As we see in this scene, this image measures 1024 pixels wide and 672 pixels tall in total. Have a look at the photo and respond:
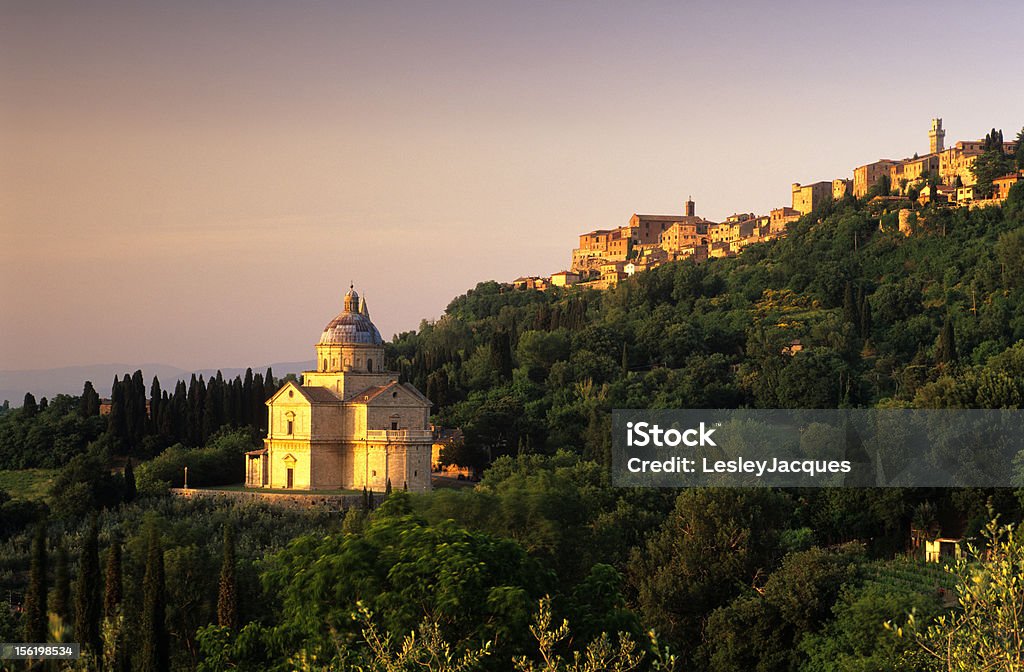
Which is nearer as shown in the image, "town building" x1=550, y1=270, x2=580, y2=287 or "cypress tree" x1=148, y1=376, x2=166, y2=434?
"cypress tree" x1=148, y1=376, x2=166, y2=434

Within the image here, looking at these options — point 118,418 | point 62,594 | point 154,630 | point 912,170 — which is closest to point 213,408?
point 118,418

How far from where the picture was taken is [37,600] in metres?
26.8

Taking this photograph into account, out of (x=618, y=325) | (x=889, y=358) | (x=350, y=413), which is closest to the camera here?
(x=350, y=413)

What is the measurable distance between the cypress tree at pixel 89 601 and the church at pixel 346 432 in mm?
17917

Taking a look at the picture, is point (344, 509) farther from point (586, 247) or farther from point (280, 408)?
point (586, 247)

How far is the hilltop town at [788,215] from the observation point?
83.2 m

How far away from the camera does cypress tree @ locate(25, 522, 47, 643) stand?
26016 mm

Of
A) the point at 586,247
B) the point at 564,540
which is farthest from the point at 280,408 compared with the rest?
the point at 586,247

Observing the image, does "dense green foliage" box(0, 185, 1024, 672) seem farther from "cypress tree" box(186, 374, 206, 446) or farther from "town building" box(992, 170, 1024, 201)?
"town building" box(992, 170, 1024, 201)

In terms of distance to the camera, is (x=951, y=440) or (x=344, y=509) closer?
(x=951, y=440)

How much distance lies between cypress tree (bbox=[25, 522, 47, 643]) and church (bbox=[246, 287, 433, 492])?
1847 centimetres

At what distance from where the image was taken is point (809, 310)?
7044 centimetres

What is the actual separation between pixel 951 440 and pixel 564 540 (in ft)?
46.0

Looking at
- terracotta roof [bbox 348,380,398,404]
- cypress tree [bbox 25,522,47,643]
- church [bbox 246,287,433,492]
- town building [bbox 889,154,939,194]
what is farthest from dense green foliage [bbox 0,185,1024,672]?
town building [bbox 889,154,939,194]
